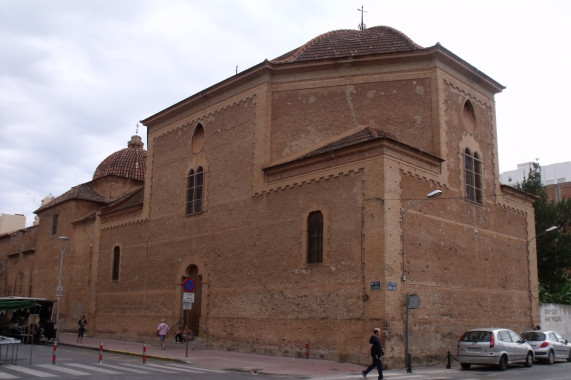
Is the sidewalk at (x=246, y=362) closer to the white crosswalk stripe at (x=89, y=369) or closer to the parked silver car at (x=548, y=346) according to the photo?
the white crosswalk stripe at (x=89, y=369)

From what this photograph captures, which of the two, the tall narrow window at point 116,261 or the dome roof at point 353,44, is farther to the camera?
the tall narrow window at point 116,261

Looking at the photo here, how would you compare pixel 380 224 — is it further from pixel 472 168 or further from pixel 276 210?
pixel 472 168

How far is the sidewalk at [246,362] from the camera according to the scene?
1727 centimetres

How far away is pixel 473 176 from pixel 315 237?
748 centimetres

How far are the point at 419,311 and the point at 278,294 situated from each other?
5417 mm

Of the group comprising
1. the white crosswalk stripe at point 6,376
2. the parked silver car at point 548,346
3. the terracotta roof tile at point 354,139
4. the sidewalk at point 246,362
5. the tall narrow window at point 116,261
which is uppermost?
the terracotta roof tile at point 354,139

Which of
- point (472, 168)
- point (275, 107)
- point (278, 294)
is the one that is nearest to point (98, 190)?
point (275, 107)

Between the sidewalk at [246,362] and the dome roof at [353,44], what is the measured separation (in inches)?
485

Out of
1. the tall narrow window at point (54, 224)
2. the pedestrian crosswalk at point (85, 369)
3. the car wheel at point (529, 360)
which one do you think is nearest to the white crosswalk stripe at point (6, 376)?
the pedestrian crosswalk at point (85, 369)

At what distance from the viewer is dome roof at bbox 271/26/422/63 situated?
974 inches

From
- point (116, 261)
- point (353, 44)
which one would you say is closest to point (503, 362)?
point (353, 44)

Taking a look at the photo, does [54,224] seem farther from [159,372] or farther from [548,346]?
[548,346]

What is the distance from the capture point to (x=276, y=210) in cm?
2320

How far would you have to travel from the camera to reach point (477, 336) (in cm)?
1952
